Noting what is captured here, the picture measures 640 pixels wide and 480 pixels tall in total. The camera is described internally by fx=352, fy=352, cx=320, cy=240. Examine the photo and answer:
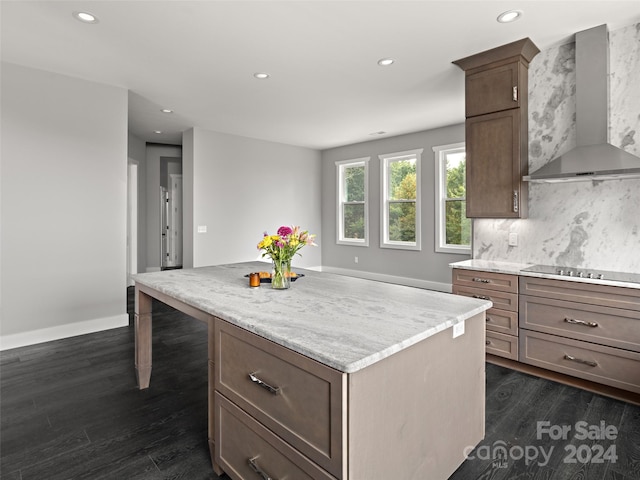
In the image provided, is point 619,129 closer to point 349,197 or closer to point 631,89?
point 631,89

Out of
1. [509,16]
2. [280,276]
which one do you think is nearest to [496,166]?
[509,16]

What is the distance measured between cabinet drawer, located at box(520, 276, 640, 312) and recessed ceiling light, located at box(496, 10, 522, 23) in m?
2.01

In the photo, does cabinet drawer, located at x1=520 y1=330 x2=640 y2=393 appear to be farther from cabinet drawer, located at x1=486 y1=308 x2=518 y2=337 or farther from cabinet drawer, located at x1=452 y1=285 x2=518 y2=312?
cabinet drawer, located at x1=452 y1=285 x2=518 y2=312

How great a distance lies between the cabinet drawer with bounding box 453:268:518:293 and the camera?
2.92m

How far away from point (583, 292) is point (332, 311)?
6.93ft

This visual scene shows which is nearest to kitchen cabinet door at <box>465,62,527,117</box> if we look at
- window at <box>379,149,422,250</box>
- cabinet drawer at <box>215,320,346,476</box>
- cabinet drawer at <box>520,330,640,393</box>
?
cabinet drawer at <box>520,330,640,393</box>

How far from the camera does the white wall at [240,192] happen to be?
6020 millimetres

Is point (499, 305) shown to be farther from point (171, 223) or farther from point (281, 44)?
point (171, 223)

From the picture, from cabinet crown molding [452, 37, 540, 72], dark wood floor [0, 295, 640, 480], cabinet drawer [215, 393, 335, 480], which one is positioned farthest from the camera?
cabinet crown molding [452, 37, 540, 72]

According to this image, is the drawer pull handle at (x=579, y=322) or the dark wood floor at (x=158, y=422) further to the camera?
the drawer pull handle at (x=579, y=322)

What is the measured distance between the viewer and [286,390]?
125 centimetres

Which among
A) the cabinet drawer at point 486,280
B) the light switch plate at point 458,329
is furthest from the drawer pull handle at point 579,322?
the light switch plate at point 458,329

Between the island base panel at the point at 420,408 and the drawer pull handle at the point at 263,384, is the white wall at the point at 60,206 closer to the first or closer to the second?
the drawer pull handle at the point at 263,384

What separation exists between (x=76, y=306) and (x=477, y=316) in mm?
3990
